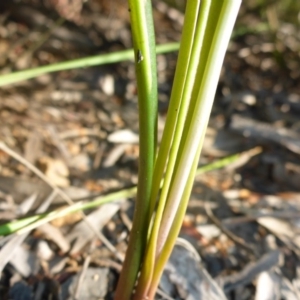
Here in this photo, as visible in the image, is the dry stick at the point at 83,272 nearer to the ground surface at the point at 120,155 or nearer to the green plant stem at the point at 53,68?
the ground surface at the point at 120,155

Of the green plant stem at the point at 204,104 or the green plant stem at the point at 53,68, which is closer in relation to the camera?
the green plant stem at the point at 204,104

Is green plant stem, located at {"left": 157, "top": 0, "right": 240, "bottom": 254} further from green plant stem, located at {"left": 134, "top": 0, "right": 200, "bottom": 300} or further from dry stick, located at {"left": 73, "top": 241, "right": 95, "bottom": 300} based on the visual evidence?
dry stick, located at {"left": 73, "top": 241, "right": 95, "bottom": 300}

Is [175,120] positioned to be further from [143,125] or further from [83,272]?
[83,272]

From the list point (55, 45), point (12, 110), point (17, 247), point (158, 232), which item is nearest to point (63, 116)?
point (12, 110)

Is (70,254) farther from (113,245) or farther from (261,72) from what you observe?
(261,72)

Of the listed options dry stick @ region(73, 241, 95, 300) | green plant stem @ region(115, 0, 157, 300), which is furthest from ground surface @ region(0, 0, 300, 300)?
green plant stem @ region(115, 0, 157, 300)

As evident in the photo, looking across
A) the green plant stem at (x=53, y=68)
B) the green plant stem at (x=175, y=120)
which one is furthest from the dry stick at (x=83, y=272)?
the green plant stem at (x=53, y=68)
